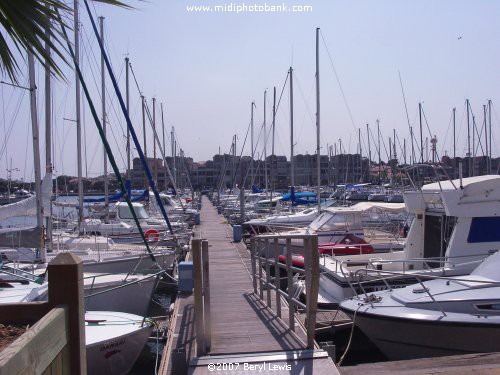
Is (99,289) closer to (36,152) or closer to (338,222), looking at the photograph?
(36,152)

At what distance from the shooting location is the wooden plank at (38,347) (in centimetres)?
219

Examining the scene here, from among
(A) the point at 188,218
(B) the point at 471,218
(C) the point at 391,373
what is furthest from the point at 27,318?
(A) the point at 188,218

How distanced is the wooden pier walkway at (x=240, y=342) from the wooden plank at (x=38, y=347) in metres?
3.66

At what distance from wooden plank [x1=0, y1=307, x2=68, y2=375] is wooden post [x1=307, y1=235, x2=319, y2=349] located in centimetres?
393

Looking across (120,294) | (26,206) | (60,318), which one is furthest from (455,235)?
(26,206)

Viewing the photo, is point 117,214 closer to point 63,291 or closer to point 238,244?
point 238,244

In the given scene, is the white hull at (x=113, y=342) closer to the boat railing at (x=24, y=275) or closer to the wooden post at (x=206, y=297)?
the boat railing at (x=24, y=275)

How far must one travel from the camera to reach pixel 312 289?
6645 mm

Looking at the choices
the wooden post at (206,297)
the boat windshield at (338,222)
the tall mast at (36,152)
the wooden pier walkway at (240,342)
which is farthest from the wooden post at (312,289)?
the boat windshield at (338,222)

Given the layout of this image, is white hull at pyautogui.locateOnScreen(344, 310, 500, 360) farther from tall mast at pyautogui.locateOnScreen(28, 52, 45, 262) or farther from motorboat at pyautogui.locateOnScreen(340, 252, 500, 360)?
tall mast at pyautogui.locateOnScreen(28, 52, 45, 262)

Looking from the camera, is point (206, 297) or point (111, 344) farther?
point (111, 344)

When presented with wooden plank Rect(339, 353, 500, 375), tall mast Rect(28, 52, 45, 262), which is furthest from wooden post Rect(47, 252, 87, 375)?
tall mast Rect(28, 52, 45, 262)

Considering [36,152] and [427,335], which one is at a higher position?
[36,152]

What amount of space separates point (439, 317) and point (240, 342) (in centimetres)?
322
